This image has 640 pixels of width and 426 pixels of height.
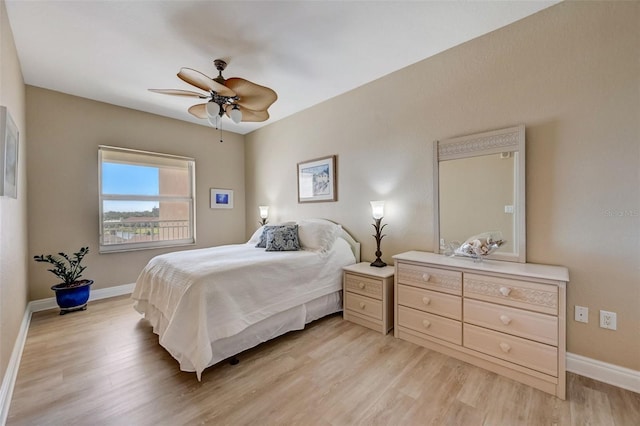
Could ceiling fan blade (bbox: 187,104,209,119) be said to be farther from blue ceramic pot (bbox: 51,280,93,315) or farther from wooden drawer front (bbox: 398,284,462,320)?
wooden drawer front (bbox: 398,284,462,320)

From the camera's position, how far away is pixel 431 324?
2.19 meters

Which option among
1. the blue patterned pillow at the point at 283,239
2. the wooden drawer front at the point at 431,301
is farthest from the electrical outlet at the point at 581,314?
the blue patterned pillow at the point at 283,239

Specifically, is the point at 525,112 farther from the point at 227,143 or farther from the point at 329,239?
the point at 227,143

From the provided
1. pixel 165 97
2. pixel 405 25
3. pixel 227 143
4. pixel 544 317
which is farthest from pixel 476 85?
pixel 227 143

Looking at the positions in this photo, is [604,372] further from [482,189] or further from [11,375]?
[11,375]

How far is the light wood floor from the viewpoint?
1484 millimetres

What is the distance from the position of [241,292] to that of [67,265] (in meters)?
2.83

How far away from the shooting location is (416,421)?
4.78ft

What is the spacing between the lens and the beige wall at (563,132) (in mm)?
1725

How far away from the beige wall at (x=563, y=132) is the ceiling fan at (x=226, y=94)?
1.48 meters

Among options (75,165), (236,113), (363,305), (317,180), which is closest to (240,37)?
(236,113)

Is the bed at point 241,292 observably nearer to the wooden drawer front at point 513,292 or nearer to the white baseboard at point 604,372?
the wooden drawer front at point 513,292

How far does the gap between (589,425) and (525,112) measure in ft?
6.88

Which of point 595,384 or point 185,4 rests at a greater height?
point 185,4
